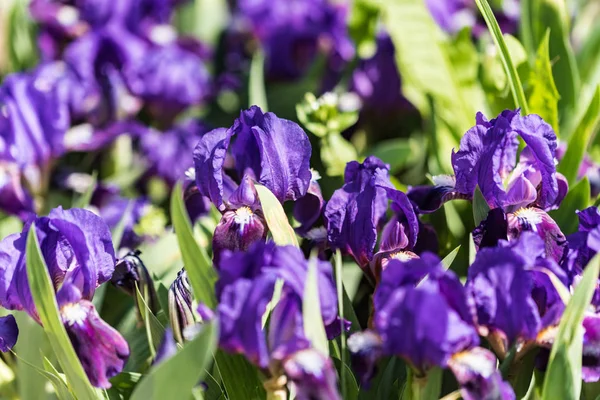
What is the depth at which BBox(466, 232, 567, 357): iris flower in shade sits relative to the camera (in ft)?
3.32

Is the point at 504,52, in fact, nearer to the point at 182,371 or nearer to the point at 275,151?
the point at 275,151

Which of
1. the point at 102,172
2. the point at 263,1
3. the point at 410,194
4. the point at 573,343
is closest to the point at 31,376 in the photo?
the point at 410,194

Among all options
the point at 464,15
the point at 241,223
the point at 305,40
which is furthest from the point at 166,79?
the point at 241,223

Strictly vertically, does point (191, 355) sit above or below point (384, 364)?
above

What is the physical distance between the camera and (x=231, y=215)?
125 cm

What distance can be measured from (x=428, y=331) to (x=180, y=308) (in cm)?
45

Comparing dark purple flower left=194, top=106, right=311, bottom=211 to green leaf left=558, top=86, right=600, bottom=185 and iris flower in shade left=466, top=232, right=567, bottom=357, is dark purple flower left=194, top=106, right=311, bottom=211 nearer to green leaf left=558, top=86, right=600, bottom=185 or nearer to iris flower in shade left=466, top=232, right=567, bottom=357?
iris flower in shade left=466, top=232, right=567, bottom=357

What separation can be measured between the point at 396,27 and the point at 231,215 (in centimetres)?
98

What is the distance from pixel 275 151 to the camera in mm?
1244

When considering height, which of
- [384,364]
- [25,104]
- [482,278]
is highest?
[25,104]

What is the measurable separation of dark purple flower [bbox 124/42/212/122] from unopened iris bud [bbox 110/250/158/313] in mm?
1252

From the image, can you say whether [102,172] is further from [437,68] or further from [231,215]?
[231,215]

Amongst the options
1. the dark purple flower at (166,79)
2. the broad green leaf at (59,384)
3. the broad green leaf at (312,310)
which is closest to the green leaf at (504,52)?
the broad green leaf at (312,310)

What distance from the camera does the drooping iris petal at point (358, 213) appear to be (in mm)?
1229
